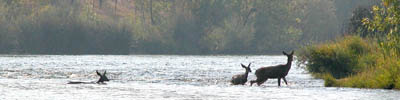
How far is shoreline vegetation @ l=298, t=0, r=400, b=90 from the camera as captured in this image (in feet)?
109

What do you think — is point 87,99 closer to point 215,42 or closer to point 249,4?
point 215,42

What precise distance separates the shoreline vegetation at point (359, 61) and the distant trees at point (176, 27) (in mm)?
60466

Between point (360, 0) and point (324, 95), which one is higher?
point (360, 0)

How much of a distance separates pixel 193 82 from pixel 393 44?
38.2 ft

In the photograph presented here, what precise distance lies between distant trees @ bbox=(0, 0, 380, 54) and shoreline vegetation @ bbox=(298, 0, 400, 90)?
6047cm

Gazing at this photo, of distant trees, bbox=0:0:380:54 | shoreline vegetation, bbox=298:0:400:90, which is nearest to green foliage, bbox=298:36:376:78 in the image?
shoreline vegetation, bbox=298:0:400:90

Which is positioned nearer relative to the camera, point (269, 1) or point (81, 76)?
point (81, 76)

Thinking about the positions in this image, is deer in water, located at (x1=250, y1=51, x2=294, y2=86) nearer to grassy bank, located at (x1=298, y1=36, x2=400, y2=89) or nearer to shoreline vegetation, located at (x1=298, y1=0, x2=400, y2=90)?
→ shoreline vegetation, located at (x1=298, y1=0, x2=400, y2=90)

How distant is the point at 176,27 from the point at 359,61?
77.8 m

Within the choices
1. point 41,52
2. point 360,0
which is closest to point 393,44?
point 41,52

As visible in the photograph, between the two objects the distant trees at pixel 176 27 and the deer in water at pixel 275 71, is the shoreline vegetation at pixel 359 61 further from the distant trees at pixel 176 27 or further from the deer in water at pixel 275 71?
the distant trees at pixel 176 27

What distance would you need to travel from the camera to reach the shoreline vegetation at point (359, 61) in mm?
33094

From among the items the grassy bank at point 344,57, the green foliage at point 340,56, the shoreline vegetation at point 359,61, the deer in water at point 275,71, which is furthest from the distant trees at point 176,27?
the deer in water at point 275,71

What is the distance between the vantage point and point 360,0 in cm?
13512
